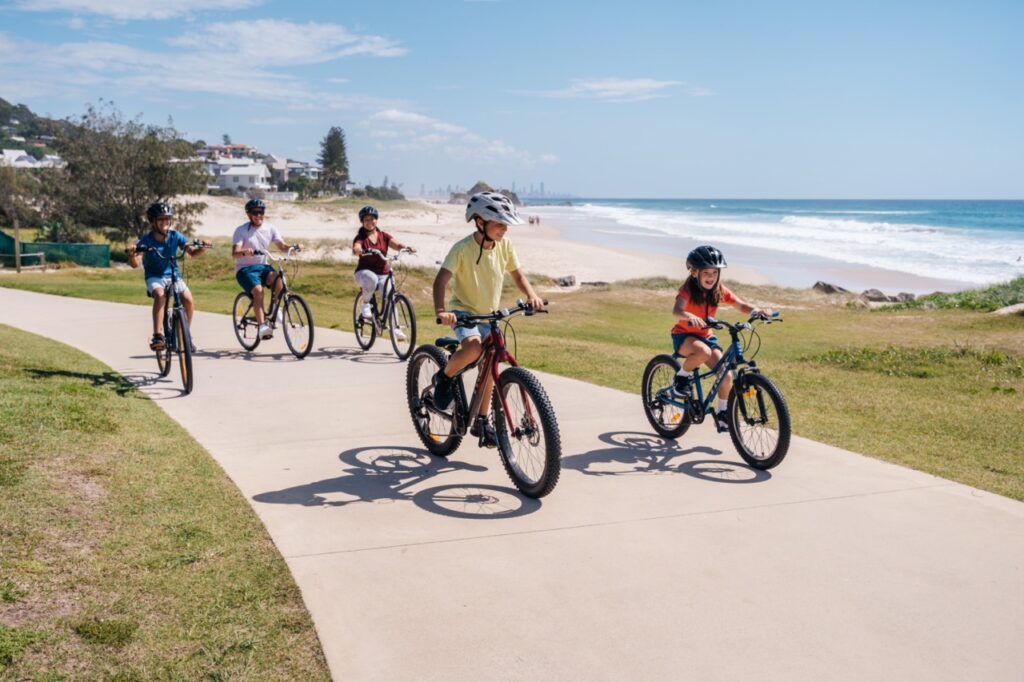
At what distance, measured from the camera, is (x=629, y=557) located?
4793 millimetres

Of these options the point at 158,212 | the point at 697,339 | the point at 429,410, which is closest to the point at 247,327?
the point at 158,212

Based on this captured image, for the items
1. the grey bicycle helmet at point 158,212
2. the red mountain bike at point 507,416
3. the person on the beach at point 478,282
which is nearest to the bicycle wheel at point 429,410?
the red mountain bike at point 507,416

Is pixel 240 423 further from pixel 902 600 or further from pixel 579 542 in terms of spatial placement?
pixel 902 600

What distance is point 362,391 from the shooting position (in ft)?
30.0

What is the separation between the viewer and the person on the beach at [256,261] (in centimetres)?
1130

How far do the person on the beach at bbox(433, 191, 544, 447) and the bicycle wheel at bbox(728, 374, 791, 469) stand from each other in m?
1.72

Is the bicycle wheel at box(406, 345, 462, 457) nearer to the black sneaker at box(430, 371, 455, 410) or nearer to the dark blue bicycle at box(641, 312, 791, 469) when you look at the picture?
the black sneaker at box(430, 371, 455, 410)

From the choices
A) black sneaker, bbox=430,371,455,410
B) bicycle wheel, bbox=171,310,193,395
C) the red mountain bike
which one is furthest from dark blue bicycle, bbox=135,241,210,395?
black sneaker, bbox=430,371,455,410

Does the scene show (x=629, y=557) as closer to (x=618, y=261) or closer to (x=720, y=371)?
(x=720, y=371)

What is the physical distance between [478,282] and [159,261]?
4.89 m

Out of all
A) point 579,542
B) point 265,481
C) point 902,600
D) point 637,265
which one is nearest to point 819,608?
point 902,600

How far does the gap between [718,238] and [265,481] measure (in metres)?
71.0

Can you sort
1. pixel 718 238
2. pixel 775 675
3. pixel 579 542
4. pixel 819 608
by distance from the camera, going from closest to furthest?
pixel 775 675 → pixel 819 608 → pixel 579 542 → pixel 718 238

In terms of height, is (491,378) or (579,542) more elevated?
(491,378)
